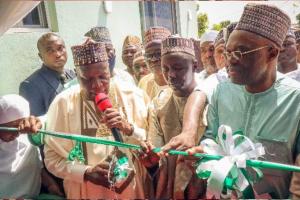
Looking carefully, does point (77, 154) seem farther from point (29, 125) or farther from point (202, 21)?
point (202, 21)

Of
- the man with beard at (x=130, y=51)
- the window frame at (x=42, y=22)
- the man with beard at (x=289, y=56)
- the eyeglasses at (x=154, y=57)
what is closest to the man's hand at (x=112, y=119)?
the eyeglasses at (x=154, y=57)

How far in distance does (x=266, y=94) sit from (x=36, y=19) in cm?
430

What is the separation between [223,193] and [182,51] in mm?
1063

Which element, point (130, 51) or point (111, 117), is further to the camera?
point (130, 51)

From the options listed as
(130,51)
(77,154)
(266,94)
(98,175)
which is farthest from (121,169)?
(130,51)

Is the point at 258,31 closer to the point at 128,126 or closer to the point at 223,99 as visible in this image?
the point at 223,99

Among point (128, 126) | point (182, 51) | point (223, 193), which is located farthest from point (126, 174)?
point (182, 51)

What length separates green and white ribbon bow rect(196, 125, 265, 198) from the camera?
1464 millimetres

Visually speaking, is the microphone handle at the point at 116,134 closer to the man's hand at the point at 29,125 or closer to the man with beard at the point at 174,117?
the man with beard at the point at 174,117

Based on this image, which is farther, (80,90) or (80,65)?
(80,90)

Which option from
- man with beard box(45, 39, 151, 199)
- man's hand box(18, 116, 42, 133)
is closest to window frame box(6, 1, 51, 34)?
man with beard box(45, 39, 151, 199)

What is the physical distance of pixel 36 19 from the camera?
521 cm

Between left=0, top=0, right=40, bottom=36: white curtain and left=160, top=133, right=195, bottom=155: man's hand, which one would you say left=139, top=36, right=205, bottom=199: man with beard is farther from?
left=0, top=0, right=40, bottom=36: white curtain

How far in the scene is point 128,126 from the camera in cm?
205
